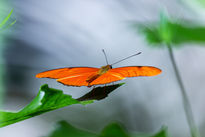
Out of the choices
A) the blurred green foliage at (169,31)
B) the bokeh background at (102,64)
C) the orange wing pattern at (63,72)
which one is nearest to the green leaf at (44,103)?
the orange wing pattern at (63,72)

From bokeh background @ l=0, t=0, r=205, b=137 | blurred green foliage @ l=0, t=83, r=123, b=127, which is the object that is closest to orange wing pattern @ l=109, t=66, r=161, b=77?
blurred green foliage @ l=0, t=83, r=123, b=127

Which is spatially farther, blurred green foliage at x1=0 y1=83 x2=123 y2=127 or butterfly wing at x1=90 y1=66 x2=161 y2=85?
butterfly wing at x1=90 y1=66 x2=161 y2=85

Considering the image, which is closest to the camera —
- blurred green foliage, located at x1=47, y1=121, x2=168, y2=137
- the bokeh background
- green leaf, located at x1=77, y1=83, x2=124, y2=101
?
blurred green foliage, located at x1=47, y1=121, x2=168, y2=137

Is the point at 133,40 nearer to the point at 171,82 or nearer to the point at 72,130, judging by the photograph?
the point at 171,82

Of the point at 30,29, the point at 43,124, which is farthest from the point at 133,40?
the point at 43,124

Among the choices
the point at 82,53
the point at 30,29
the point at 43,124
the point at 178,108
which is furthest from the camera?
the point at 178,108

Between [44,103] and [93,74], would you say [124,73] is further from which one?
[44,103]

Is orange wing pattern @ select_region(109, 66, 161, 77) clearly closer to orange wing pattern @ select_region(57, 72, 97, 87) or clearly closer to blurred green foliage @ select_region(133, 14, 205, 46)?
orange wing pattern @ select_region(57, 72, 97, 87)
